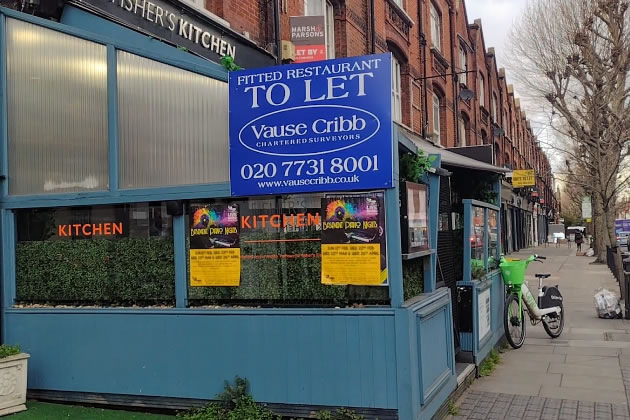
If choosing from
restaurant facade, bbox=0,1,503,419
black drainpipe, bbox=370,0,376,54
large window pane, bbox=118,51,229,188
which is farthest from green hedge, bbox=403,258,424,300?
black drainpipe, bbox=370,0,376,54

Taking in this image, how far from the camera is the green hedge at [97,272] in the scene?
543 cm

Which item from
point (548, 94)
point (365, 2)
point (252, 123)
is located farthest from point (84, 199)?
point (548, 94)

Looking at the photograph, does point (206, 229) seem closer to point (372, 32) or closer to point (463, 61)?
point (372, 32)

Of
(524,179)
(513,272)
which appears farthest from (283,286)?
(524,179)

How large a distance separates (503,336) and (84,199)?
6.32m

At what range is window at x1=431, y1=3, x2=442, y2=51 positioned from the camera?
1971 centimetres

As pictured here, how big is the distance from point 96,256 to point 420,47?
45.5 feet

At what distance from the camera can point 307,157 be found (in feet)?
15.5

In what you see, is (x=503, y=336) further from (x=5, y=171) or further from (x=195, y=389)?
(x=5, y=171)

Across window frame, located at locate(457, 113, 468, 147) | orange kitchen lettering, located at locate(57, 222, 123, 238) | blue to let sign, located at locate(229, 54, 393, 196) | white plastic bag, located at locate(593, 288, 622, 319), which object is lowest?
white plastic bag, located at locate(593, 288, 622, 319)

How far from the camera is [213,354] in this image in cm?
506

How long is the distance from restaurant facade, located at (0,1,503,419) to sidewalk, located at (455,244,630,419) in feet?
2.45

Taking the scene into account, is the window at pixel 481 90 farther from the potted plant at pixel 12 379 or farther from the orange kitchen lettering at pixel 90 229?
the potted plant at pixel 12 379

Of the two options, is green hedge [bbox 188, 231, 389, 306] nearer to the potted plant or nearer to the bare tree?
the potted plant
